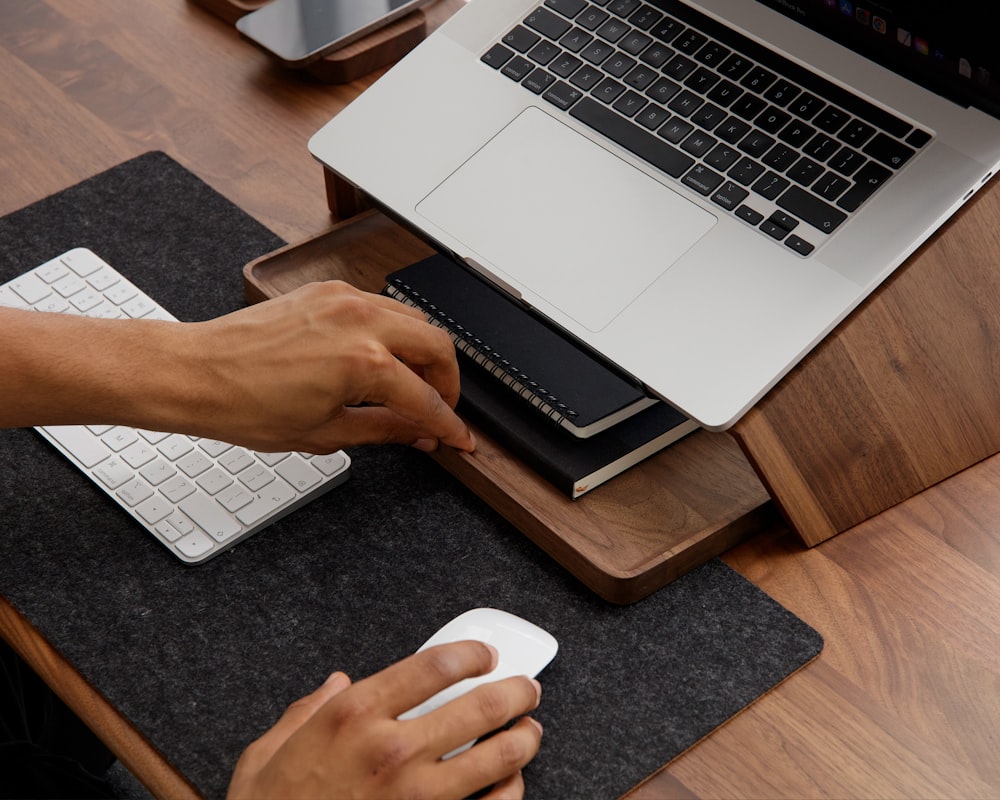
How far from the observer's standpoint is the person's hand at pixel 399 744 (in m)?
0.55

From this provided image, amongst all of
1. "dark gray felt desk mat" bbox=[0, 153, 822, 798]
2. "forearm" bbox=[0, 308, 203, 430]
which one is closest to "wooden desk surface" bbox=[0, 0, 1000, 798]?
"dark gray felt desk mat" bbox=[0, 153, 822, 798]

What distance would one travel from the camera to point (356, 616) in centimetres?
66

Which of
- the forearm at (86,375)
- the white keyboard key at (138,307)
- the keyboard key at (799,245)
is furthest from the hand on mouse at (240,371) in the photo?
the keyboard key at (799,245)

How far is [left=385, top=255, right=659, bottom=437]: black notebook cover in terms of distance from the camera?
2.29 feet

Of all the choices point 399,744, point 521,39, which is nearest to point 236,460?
point 399,744

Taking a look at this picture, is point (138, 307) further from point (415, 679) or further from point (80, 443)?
point (415, 679)

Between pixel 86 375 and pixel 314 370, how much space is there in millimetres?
132

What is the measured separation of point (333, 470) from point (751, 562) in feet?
0.85

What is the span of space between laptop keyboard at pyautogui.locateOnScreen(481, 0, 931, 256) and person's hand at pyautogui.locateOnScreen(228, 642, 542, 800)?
311 millimetres

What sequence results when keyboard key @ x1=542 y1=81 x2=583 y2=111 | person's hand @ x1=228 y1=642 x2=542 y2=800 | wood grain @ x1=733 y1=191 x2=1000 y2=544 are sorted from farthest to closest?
keyboard key @ x1=542 y1=81 x2=583 y2=111, wood grain @ x1=733 y1=191 x2=1000 y2=544, person's hand @ x1=228 y1=642 x2=542 y2=800

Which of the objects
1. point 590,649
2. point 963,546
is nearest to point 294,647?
point 590,649

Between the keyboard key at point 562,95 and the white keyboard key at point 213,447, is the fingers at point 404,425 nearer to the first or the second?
the white keyboard key at point 213,447

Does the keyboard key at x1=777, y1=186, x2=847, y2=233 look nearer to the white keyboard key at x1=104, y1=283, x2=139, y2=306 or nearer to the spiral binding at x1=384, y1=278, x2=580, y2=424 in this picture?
the spiral binding at x1=384, y1=278, x2=580, y2=424

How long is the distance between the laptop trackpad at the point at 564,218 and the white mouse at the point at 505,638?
0.58ft
